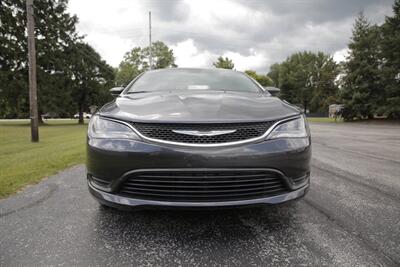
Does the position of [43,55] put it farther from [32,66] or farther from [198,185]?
[198,185]

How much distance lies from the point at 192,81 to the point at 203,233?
1.87 metres

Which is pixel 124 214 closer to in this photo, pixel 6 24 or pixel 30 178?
pixel 30 178

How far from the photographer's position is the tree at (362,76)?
2917cm

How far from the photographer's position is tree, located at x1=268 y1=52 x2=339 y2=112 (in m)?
60.3

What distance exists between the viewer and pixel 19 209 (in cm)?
275

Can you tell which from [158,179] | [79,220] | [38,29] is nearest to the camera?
[158,179]

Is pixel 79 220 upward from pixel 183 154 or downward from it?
downward

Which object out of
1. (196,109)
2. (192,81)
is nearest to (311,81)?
(192,81)

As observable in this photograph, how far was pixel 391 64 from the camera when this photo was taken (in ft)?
93.1

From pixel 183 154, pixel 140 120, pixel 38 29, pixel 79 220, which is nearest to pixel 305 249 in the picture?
pixel 183 154

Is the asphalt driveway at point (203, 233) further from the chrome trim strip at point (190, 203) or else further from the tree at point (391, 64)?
the tree at point (391, 64)

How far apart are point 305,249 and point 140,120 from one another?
144 cm

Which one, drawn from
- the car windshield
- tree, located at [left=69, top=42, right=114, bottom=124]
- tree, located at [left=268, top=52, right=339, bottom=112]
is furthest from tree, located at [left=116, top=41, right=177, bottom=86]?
the car windshield

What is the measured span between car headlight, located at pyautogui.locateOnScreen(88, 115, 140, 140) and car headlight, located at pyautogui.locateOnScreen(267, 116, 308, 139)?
3.23ft
